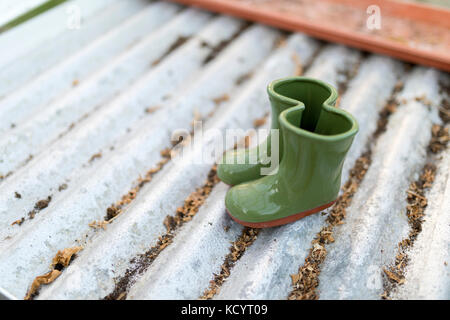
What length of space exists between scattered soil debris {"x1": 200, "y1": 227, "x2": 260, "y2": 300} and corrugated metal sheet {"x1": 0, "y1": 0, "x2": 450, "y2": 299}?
0.02m

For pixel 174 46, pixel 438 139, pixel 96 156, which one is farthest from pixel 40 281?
pixel 438 139

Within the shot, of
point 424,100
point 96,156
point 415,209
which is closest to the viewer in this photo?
point 415,209

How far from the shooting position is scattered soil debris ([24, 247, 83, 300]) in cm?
129

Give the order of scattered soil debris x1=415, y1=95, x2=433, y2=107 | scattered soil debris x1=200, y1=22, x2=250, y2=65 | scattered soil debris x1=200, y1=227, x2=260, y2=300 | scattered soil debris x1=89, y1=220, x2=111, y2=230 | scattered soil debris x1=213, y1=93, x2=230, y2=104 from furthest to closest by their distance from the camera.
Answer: scattered soil debris x1=200, y1=22, x2=250, y2=65, scattered soil debris x1=213, y1=93, x2=230, y2=104, scattered soil debris x1=415, y1=95, x2=433, y2=107, scattered soil debris x1=89, y1=220, x2=111, y2=230, scattered soil debris x1=200, y1=227, x2=260, y2=300

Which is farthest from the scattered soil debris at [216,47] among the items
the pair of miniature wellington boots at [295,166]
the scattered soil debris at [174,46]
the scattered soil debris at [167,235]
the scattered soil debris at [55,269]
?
the scattered soil debris at [55,269]

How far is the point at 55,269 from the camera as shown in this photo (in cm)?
136

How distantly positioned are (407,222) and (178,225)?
856 millimetres

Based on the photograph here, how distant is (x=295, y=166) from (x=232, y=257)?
40 centimetres

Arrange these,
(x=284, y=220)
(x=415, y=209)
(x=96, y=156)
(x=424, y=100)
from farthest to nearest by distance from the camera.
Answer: (x=424, y=100)
(x=96, y=156)
(x=415, y=209)
(x=284, y=220)

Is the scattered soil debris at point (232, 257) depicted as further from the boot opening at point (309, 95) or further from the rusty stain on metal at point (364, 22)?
the rusty stain on metal at point (364, 22)

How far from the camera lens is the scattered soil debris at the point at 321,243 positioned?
1.29 m

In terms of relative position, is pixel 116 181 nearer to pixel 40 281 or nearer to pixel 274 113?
pixel 40 281

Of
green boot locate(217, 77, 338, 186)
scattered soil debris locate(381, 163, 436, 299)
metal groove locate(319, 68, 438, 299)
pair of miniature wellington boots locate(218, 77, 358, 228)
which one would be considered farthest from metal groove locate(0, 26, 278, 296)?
scattered soil debris locate(381, 163, 436, 299)

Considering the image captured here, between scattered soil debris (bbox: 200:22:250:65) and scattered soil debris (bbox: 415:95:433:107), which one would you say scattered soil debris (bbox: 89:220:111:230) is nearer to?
scattered soil debris (bbox: 200:22:250:65)
